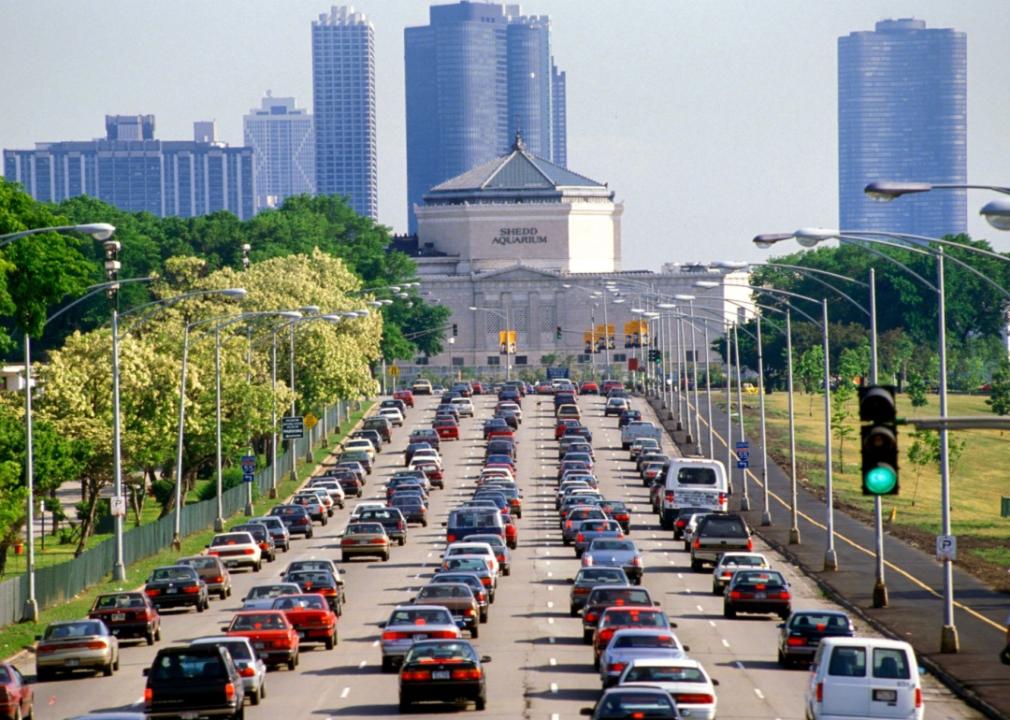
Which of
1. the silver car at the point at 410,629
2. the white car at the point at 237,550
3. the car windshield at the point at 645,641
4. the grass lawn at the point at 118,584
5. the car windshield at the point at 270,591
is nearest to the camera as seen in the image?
the car windshield at the point at 645,641

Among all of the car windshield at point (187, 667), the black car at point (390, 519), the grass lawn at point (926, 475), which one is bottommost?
the grass lawn at point (926, 475)

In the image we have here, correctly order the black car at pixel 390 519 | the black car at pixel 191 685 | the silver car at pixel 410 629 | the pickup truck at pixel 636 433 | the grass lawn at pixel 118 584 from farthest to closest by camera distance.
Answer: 1. the pickup truck at pixel 636 433
2. the black car at pixel 390 519
3. the grass lawn at pixel 118 584
4. the silver car at pixel 410 629
5. the black car at pixel 191 685

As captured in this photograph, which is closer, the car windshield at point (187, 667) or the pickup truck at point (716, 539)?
the car windshield at point (187, 667)

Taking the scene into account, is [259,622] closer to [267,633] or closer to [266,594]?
[267,633]

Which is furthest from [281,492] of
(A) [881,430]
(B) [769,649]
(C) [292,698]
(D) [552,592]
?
(A) [881,430]

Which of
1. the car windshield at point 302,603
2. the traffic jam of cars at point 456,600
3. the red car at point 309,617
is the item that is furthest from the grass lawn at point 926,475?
the red car at point 309,617

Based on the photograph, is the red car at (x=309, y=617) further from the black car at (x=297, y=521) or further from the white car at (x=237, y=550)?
the black car at (x=297, y=521)

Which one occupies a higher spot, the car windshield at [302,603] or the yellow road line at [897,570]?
the car windshield at [302,603]
